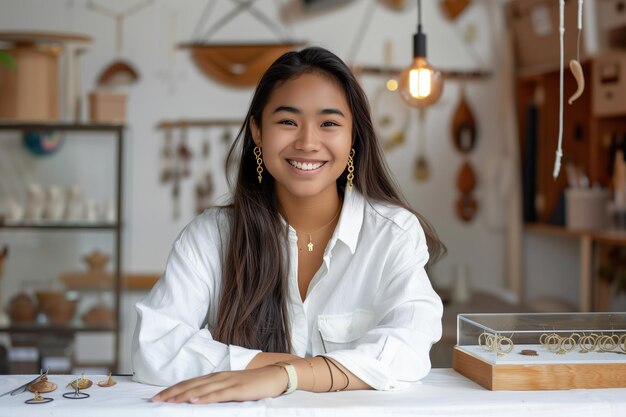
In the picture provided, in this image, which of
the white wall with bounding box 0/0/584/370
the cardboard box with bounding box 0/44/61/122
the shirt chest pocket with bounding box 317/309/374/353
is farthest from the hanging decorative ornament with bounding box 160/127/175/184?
the shirt chest pocket with bounding box 317/309/374/353

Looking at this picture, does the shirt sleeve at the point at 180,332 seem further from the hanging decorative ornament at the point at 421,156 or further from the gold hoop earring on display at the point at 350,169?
the hanging decorative ornament at the point at 421,156

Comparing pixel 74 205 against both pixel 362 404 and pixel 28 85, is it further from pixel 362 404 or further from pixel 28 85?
pixel 362 404

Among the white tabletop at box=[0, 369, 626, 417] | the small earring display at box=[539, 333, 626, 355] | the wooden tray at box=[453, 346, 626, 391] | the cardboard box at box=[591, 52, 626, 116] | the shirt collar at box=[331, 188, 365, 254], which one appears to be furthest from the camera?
the cardboard box at box=[591, 52, 626, 116]

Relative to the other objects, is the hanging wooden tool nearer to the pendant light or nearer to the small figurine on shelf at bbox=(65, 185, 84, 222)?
the small figurine on shelf at bbox=(65, 185, 84, 222)

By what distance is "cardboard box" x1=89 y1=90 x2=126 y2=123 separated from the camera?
4.39 meters

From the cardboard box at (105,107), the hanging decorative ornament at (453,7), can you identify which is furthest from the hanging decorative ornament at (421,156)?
the cardboard box at (105,107)

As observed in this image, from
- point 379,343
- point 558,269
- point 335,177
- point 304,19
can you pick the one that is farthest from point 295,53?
point 558,269

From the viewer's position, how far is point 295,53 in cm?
200

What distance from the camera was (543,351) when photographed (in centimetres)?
164

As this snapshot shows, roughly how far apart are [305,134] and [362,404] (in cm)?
64

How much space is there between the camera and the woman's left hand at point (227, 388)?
4.68ft

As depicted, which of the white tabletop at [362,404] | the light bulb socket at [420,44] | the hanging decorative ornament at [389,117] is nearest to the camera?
the white tabletop at [362,404]

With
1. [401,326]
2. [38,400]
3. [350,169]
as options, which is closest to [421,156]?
[350,169]

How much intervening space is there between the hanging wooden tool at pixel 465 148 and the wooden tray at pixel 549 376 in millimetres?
3384
